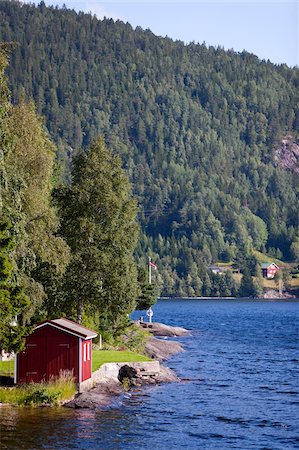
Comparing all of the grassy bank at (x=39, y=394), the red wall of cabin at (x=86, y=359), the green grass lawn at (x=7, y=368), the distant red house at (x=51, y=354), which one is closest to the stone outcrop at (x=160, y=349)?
the green grass lawn at (x=7, y=368)

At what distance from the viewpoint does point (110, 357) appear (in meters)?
62.7

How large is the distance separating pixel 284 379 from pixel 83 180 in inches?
946

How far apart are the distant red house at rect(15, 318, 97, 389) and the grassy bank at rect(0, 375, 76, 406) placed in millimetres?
855

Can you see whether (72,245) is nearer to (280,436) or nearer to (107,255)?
(107,255)

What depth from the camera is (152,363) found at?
206ft

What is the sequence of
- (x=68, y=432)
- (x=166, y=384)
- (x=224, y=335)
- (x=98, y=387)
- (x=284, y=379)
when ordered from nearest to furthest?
(x=68, y=432)
(x=98, y=387)
(x=166, y=384)
(x=284, y=379)
(x=224, y=335)

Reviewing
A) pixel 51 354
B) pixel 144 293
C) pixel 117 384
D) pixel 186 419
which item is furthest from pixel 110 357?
pixel 144 293

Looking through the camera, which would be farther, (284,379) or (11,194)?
(284,379)

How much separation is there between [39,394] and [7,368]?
749 centimetres

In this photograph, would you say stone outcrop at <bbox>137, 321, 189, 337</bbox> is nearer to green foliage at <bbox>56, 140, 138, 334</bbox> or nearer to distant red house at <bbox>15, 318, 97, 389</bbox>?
green foliage at <bbox>56, 140, 138, 334</bbox>

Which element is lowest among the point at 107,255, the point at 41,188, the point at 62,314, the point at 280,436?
the point at 280,436

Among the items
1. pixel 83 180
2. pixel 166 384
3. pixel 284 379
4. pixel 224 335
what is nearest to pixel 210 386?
pixel 166 384

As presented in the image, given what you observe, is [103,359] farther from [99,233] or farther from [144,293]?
[144,293]

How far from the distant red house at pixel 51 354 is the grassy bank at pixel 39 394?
855 millimetres
